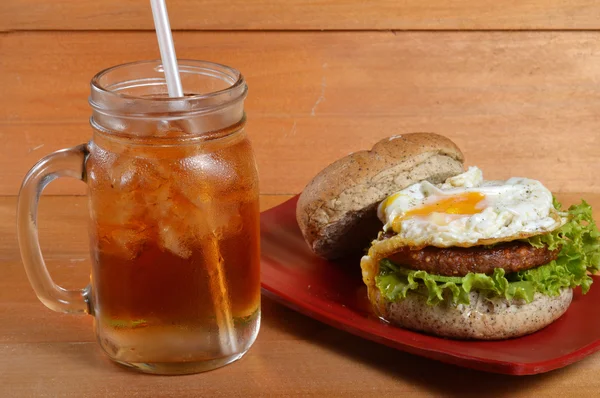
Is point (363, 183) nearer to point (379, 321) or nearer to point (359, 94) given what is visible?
point (379, 321)

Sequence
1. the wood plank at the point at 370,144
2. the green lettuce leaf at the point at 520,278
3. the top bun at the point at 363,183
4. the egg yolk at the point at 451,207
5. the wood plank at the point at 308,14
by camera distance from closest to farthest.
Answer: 1. the green lettuce leaf at the point at 520,278
2. the egg yolk at the point at 451,207
3. the top bun at the point at 363,183
4. the wood plank at the point at 308,14
5. the wood plank at the point at 370,144

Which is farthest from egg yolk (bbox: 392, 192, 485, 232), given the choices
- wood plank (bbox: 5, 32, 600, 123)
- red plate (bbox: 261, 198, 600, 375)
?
wood plank (bbox: 5, 32, 600, 123)

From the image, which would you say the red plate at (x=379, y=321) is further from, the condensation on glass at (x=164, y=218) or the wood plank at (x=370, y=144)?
the wood plank at (x=370, y=144)

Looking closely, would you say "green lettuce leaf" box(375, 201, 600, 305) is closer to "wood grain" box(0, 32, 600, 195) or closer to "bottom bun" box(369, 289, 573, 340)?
"bottom bun" box(369, 289, 573, 340)

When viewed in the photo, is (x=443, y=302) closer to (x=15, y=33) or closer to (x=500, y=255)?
(x=500, y=255)

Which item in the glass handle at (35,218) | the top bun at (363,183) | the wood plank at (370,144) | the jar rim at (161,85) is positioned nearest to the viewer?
the jar rim at (161,85)

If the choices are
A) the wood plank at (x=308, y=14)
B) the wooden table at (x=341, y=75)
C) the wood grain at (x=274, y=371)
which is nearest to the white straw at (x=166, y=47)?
the wood grain at (x=274, y=371)

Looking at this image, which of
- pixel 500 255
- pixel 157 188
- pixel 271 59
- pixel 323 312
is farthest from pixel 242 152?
pixel 271 59

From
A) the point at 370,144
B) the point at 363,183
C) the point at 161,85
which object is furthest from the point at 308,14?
the point at 161,85
